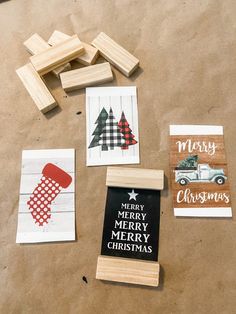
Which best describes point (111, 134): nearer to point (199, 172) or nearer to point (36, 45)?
point (199, 172)

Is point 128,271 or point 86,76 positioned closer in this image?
point 128,271

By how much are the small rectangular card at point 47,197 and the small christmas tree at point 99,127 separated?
0.08m

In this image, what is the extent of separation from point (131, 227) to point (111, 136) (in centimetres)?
30

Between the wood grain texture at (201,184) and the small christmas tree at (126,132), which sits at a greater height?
the small christmas tree at (126,132)

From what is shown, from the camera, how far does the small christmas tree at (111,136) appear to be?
3.11ft

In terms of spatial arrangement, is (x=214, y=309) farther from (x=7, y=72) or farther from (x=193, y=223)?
(x=7, y=72)

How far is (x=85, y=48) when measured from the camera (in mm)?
1013

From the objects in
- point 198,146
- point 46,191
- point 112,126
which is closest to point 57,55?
point 112,126

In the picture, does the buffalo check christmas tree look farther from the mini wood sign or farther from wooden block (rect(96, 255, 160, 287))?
wooden block (rect(96, 255, 160, 287))

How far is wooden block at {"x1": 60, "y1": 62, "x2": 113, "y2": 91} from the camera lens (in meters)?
0.98

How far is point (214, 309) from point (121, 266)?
0.29 m

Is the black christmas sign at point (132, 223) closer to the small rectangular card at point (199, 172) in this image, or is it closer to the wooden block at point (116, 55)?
the small rectangular card at point (199, 172)

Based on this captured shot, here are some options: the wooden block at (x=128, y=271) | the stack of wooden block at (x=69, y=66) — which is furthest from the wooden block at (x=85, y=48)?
the wooden block at (x=128, y=271)

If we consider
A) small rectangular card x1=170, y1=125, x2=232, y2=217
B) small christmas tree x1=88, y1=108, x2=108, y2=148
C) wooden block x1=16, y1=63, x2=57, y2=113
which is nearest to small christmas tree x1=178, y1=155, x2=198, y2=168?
small rectangular card x1=170, y1=125, x2=232, y2=217
